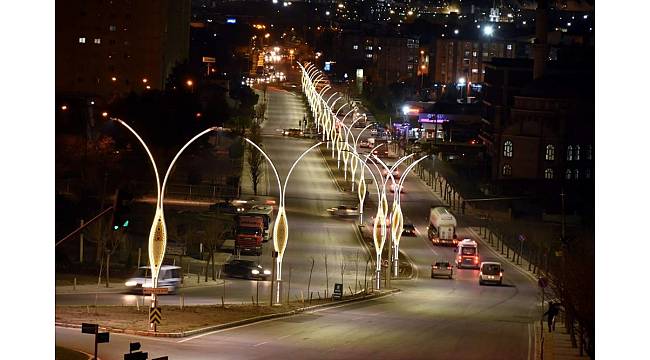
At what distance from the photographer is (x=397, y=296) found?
173ft

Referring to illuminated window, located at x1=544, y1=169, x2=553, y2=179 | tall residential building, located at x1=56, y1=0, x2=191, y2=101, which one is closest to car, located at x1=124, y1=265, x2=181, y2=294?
tall residential building, located at x1=56, y1=0, x2=191, y2=101

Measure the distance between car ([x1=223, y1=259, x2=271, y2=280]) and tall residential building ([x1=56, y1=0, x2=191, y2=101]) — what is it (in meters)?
73.0

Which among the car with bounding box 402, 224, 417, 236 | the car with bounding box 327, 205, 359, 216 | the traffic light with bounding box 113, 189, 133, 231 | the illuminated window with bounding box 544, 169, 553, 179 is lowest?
the car with bounding box 402, 224, 417, 236

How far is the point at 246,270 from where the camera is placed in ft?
185

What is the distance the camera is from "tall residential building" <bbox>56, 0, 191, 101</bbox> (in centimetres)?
12925

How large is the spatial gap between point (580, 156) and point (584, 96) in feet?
19.3

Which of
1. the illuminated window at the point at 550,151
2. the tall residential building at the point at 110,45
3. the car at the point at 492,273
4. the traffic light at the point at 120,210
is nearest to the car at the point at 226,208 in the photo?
the car at the point at 492,273

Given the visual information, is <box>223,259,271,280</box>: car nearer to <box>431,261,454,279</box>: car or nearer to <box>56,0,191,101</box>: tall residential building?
<box>431,261,454,279</box>: car

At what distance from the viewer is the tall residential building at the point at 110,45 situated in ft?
424

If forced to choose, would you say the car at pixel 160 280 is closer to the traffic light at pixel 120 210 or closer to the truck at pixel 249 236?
the truck at pixel 249 236

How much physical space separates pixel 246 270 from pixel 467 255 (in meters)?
14.9

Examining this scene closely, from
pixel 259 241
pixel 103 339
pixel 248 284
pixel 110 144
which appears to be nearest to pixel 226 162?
pixel 110 144

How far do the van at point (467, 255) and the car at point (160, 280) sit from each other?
21.7 m

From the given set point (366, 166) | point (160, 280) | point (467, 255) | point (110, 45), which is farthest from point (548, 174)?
point (160, 280)
